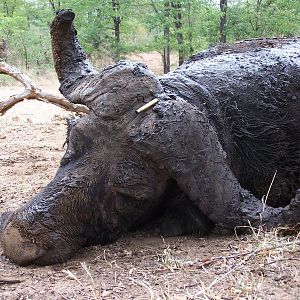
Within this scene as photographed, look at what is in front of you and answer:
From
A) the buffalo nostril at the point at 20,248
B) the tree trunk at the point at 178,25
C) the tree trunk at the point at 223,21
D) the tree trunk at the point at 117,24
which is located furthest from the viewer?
the tree trunk at the point at 117,24

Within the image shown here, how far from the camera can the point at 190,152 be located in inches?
166

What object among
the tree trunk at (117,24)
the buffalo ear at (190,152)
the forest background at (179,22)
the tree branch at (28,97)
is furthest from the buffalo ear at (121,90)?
the tree trunk at (117,24)

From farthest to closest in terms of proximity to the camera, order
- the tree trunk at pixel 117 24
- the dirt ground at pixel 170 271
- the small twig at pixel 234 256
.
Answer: the tree trunk at pixel 117 24, the small twig at pixel 234 256, the dirt ground at pixel 170 271

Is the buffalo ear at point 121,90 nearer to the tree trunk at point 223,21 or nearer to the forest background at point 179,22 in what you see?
the forest background at point 179,22

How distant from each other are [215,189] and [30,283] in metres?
1.41

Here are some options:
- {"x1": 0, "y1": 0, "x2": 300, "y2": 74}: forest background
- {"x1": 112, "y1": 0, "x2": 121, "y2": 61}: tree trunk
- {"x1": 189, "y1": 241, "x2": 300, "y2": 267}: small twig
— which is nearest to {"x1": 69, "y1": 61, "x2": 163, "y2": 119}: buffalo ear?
{"x1": 189, "y1": 241, "x2": 300, "y2": 267}: small twig

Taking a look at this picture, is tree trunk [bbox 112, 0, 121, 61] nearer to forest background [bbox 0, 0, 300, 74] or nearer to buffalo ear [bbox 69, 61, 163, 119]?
forest background [bbox 0, 0, 300, 74]

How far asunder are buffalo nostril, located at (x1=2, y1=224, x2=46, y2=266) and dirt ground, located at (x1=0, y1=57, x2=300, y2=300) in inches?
2.3

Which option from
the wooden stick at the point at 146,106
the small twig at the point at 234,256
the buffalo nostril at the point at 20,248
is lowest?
the buffalo nostril at the point at 20,248

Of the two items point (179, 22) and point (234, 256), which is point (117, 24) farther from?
point (234, 256)

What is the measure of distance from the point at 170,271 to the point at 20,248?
3.55ft

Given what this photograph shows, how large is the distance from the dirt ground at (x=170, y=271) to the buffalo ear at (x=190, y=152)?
0.31 meters

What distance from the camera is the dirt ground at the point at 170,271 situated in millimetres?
3062

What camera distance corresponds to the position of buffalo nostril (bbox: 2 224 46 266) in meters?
4.06
